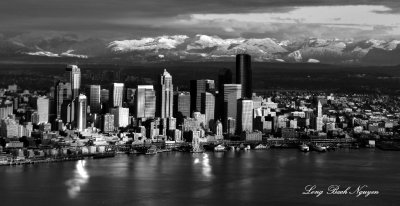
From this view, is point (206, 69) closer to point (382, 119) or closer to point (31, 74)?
point (382, 119)

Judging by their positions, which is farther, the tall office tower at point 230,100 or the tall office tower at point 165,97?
the tall office tower at point 230,100

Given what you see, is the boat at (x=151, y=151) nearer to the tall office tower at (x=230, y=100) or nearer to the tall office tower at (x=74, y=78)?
the tall office tower at (x=230, y=100)

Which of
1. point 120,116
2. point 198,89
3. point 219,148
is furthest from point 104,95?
point 219,148

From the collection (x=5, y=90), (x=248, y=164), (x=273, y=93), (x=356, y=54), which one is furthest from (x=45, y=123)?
(x=356, y=54)

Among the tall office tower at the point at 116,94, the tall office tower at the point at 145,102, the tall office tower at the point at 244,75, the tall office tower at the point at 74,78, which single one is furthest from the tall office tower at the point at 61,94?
the tall office tower at the point at 244,75

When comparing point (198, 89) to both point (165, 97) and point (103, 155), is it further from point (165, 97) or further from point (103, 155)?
point (103, 155)

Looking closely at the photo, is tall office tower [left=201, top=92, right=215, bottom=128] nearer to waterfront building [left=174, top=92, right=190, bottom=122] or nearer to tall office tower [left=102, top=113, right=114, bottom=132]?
waterfront building [left=174, top=92, right=190, bottom=122]
